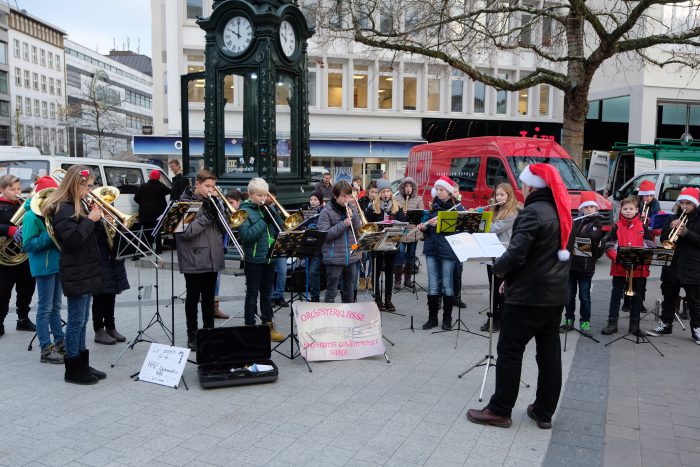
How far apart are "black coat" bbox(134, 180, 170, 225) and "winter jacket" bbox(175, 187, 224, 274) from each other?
694cm

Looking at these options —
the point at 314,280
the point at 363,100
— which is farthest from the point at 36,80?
the point at 314,280

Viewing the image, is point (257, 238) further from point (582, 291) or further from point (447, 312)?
point (582, 291)

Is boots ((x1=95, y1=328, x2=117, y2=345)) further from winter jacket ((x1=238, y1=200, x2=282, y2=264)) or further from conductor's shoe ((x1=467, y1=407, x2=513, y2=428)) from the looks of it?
conductor's shoe ((x1=467, y1=407, x2=513, y2=428))

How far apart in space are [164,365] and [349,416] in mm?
1920

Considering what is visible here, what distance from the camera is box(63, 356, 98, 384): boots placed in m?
5.72

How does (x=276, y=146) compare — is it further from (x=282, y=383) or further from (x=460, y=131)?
(x=460, y=131)

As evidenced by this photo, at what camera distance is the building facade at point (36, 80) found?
76562mm

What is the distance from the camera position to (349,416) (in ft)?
16.6

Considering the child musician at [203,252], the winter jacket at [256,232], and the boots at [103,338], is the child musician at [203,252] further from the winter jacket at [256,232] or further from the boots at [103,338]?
the boots at [103,338]

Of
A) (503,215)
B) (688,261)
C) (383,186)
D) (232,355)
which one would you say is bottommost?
(232,355)

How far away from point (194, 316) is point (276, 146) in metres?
4.80

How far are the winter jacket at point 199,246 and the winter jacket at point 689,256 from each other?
5.63m

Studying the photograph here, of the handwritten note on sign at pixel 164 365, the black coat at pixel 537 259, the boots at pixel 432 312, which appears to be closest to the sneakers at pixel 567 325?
the boots at pixel 432 312

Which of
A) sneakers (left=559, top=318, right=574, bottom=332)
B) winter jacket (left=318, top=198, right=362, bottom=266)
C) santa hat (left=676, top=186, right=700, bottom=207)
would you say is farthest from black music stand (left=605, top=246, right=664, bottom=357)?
winter jacket (left=318, top=198, right=362, bottom=266)
